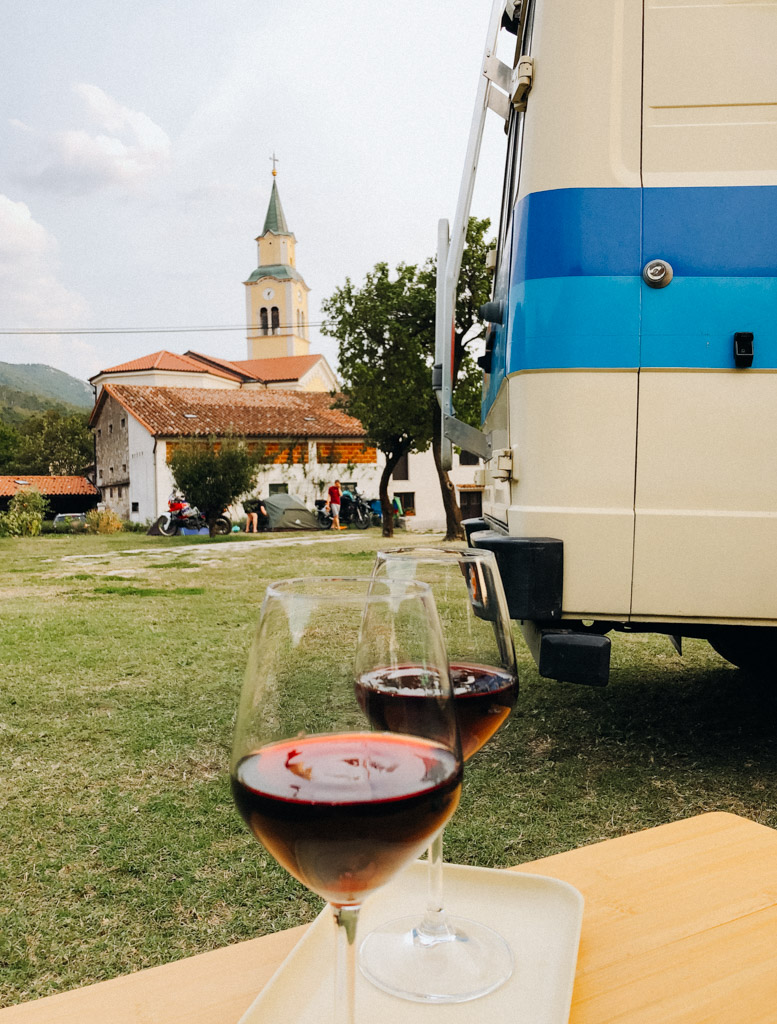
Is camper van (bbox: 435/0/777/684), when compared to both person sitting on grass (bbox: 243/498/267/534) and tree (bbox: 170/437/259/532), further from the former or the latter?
person sitting on grass (bbox: 243/498/267/534)

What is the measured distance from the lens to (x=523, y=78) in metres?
2.68

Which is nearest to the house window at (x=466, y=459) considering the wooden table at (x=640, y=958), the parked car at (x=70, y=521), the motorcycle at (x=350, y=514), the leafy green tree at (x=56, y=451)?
the motorcycle at (x=350, y=514)

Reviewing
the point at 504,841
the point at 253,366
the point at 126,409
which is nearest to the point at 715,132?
the point at 504,841

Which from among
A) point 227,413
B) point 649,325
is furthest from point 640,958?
point 227,413

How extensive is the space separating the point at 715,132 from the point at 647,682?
3.05 metres

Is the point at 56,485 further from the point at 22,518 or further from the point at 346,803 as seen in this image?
the point at 346,803

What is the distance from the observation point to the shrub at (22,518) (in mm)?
22297

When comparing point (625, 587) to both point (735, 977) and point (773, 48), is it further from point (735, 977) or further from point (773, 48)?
point (735, 977)

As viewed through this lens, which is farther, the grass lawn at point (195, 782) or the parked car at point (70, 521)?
the parked car at point (70, 521)

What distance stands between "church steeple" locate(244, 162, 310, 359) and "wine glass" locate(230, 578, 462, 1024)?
65.4m

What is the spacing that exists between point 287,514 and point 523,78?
22.1m

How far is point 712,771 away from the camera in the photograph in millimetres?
3195

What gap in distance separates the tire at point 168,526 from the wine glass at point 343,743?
22417 millimetres

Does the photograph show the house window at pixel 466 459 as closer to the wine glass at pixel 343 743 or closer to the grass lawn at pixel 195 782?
the grass lawn at pixel 195 782
